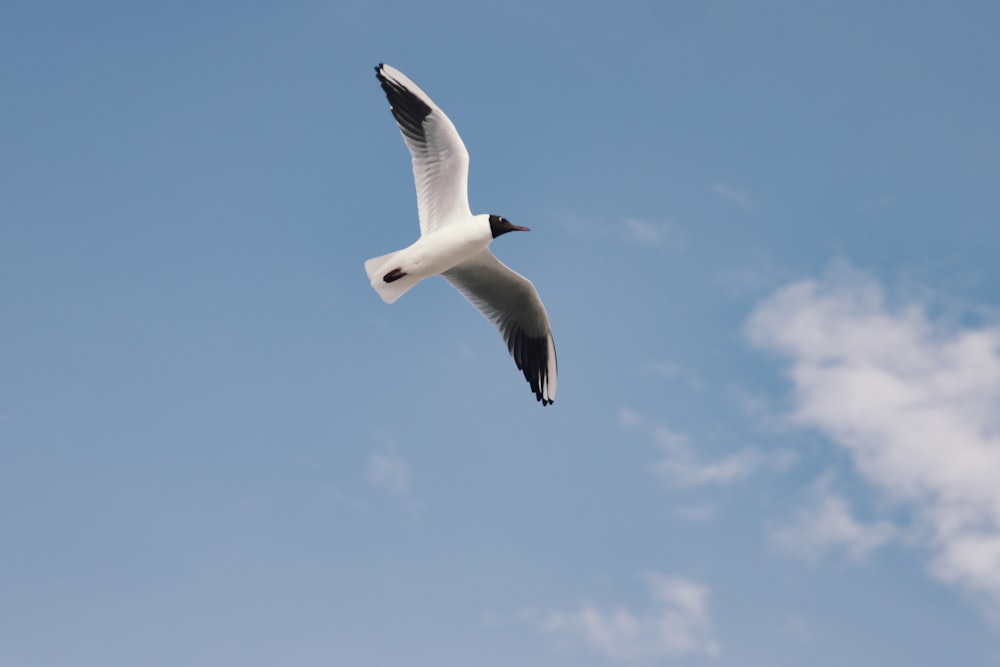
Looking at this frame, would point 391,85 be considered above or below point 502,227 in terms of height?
above

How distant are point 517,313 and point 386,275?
233 centimetres

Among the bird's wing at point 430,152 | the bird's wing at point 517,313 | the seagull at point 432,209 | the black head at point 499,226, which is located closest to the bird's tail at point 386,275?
the seagull at point 432,209

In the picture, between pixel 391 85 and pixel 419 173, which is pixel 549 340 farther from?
pixel 391 85

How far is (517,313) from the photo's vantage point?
54.4 ft

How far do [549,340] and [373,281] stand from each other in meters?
2.97

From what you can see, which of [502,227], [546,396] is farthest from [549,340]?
[502,227]

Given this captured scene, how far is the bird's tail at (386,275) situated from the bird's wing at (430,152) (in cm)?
63

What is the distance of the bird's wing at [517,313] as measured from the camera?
634 inches

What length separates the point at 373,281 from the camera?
15.3 metres

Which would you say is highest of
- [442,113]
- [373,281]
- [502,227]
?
[442,113]

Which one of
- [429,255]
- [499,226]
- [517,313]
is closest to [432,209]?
[429,255]

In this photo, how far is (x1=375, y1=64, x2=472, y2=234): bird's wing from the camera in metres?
15.0

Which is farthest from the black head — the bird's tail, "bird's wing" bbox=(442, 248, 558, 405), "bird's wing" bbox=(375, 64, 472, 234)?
the bird's tail

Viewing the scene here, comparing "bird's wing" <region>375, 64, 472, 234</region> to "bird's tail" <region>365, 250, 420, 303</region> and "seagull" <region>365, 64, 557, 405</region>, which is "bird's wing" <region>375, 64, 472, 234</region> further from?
"bird's tail" <region>365, 250, 420, 303</region>
